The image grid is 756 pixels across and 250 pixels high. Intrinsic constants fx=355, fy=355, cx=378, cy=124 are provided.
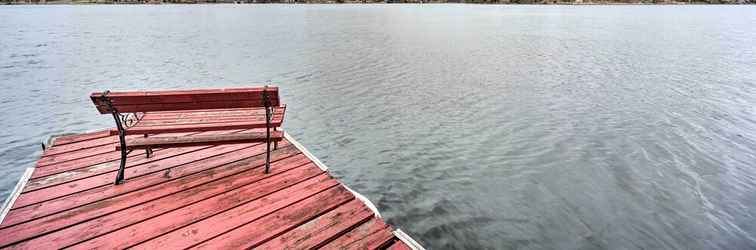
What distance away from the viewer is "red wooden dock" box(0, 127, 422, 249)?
441 cm

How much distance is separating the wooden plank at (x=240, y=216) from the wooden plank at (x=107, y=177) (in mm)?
1950

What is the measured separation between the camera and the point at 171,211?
4.94 meters

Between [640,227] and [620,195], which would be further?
[620,195]

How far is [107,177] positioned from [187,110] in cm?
190

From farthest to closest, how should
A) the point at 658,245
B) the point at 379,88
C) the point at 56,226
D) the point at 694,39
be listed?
the point at 694,39 → the point at 379,88 → the point at 658,245 → the point at 56,226

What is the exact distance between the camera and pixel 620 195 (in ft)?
26.3

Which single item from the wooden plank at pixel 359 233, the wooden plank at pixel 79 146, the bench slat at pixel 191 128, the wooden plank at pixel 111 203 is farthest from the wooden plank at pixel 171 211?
the wooden plank at pixel 79 146

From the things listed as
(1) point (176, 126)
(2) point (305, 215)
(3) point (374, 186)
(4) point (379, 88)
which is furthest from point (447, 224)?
(4) point (379, 88)

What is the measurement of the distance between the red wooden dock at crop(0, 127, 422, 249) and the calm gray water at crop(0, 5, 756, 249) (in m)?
2.36

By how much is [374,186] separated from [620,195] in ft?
18.3

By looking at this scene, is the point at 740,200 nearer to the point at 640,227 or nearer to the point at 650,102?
the point at 640,227

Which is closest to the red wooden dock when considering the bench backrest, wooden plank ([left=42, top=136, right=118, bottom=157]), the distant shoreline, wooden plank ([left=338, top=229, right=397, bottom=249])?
wooden plank ([left=338, top=229, right=397, bottom=249])

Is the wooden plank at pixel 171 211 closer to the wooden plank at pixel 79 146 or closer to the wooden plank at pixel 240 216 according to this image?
the wooden plank at pixel 240 216

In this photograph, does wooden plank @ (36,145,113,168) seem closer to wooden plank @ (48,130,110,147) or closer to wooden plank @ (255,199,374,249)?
wooden plank @ (48,130,110,147)
